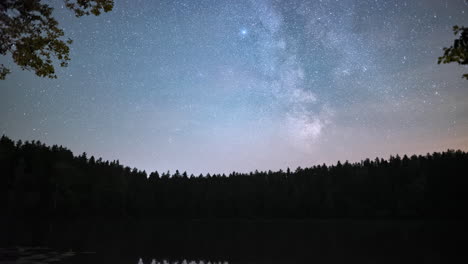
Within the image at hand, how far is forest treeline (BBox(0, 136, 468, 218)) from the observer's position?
13600cm

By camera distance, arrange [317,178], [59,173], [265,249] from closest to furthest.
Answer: [265,249]
[59,173]
[317,178]

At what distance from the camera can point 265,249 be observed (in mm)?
47500

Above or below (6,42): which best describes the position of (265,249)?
below

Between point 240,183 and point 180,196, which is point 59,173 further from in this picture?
point 240,183

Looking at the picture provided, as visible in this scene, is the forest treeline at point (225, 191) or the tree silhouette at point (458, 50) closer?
the tree silhouette at point (458, 50)

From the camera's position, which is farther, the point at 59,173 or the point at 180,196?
the point at 180,196

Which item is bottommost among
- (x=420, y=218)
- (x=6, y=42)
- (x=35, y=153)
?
(x=420, y=218)

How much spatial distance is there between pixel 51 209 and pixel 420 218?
151059 mm

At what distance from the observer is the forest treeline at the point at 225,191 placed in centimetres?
13600

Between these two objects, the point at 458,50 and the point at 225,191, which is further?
the point at 225,191

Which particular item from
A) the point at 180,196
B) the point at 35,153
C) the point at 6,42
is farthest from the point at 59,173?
the point at 6,42

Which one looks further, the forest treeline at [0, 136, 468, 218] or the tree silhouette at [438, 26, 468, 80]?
the forest treeline at [0, 136, 468, 218]

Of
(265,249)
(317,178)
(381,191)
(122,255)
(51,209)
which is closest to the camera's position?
(122,255)

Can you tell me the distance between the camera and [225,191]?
189 m
